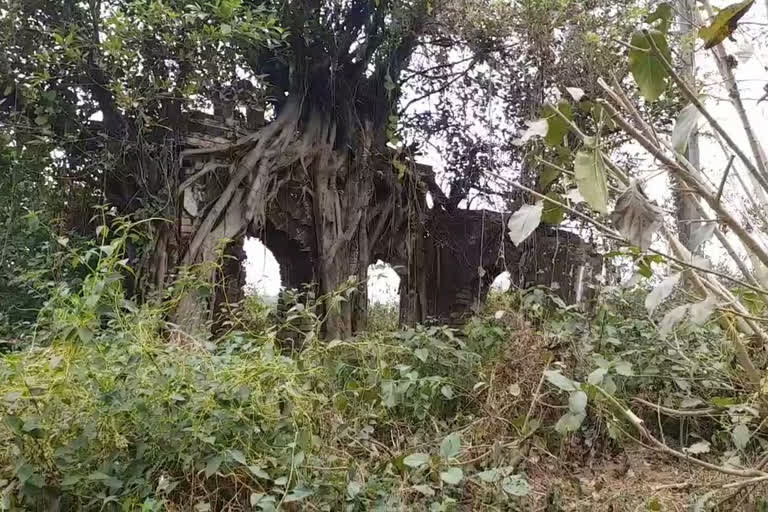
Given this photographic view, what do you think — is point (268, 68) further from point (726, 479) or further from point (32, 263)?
point (726, 479)

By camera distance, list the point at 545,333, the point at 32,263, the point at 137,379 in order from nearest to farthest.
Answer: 1. the point at 137,379
2. the point at 545,333
3. the point at 32,263

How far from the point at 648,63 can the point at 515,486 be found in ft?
4.08

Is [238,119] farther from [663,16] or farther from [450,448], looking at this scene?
[663,16]

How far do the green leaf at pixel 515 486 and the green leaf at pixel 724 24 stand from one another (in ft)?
4.21

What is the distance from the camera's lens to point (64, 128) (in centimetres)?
412

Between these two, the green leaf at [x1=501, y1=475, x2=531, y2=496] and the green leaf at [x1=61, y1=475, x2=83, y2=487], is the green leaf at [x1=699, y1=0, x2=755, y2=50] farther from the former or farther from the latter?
the green leaf at [x1=61, y1=475, x2=83, y2=487]

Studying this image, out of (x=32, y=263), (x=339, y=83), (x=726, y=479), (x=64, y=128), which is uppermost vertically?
(x=339, y=83)

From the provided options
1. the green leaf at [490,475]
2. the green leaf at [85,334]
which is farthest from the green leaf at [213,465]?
the green leaf at [490,475]

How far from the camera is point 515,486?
1.78m

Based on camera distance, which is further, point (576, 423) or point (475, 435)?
point (475, 435)

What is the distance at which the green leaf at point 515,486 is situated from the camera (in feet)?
5.73

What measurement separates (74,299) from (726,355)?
2549mm

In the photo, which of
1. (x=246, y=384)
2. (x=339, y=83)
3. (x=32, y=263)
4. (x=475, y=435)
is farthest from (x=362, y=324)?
(x=246, y=384)

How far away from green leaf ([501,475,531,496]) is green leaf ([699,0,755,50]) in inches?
50.5
